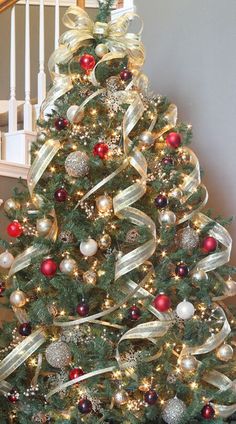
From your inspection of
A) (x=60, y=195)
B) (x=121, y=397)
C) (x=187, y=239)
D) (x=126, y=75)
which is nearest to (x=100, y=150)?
(x=60, y=195)

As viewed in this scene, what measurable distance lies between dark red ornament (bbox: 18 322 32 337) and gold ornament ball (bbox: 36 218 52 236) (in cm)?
30

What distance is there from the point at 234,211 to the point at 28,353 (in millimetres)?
1149

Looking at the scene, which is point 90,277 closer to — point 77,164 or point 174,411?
point 77,164

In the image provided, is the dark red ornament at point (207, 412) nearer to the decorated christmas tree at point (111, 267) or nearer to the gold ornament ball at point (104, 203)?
the decorated christmas tree at point (111, 267)

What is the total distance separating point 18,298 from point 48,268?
16 cm

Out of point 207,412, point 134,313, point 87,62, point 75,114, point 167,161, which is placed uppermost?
point 87,62

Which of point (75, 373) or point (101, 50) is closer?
point (75, 373)

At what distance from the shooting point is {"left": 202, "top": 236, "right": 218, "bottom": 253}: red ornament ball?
199 cm

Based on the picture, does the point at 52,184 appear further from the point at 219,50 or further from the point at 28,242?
the point at 219,50

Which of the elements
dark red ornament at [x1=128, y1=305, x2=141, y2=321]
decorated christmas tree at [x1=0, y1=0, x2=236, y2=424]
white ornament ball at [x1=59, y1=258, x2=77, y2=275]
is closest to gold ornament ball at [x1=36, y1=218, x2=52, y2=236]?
decorated christmas tree at [x1=0, y1=0, x2=236, y2=424]

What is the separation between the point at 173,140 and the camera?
203cm

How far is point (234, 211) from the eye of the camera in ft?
8.64

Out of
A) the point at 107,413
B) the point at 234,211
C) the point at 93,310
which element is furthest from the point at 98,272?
the point at 234,211

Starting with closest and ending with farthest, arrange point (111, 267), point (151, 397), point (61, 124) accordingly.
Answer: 1. point (151, 397)
2. point (111, 267)
3. point (61, 124)
